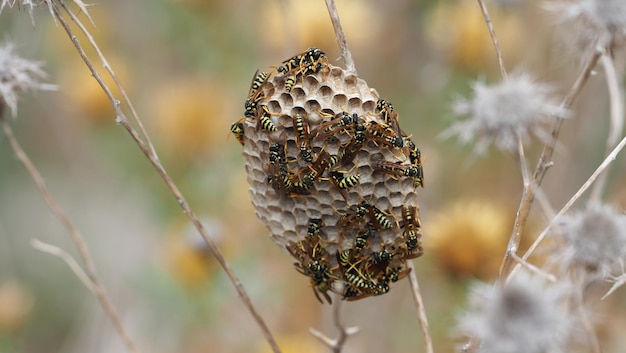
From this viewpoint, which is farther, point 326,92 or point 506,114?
point 506,114

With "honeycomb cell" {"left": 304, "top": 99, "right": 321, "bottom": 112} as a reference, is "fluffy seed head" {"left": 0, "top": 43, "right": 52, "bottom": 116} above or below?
above

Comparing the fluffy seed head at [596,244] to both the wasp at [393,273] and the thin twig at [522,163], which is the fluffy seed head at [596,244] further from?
the wasp at [393,273]

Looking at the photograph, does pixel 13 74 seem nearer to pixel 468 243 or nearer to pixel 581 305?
pixel 581 305

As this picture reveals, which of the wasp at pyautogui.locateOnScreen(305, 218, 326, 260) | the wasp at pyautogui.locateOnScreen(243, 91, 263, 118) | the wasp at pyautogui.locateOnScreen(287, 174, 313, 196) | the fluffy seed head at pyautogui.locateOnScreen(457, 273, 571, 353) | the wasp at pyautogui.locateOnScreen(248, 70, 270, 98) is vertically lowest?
the fluffy seed head at pyautogui.locateOnScreen(457, 273, 571, 353)

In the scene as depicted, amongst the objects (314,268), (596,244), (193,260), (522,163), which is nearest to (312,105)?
(314,268)

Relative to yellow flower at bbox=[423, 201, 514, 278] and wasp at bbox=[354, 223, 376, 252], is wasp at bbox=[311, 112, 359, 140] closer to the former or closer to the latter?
wasp at bbox=[354, 223, 376, 252]

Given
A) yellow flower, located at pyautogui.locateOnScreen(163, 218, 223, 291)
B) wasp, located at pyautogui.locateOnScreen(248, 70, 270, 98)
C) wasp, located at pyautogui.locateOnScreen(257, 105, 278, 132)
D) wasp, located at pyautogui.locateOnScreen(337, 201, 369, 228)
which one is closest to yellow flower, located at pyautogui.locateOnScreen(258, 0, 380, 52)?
yellow flower, located at pyautogui.locateOnScreen(163, 218, 223, 291)
